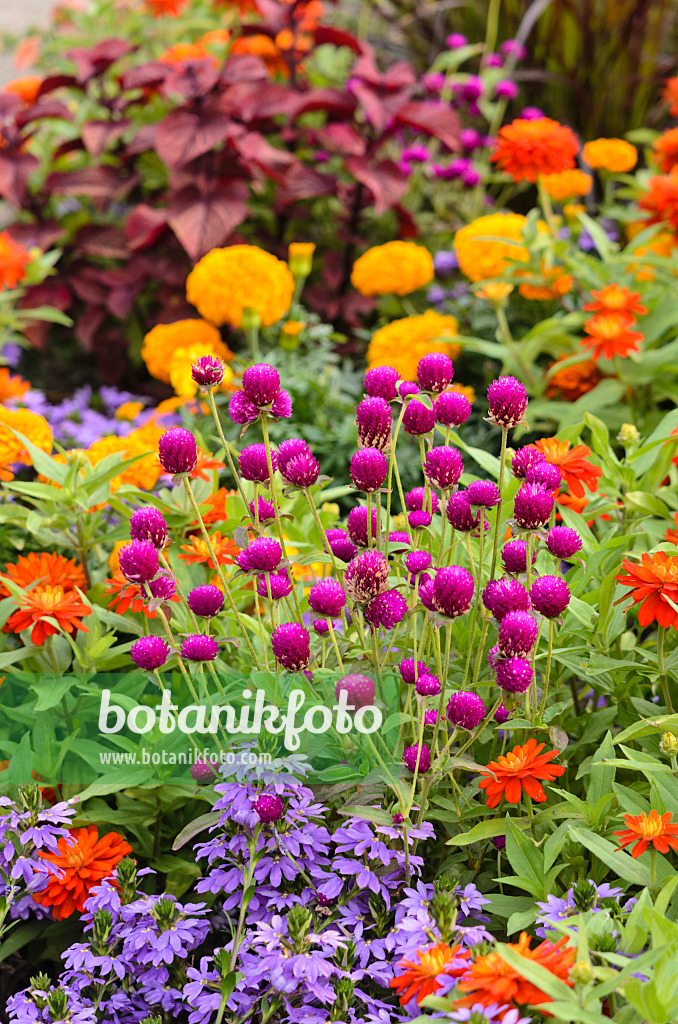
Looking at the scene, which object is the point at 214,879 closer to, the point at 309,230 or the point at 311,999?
the point at 311,999

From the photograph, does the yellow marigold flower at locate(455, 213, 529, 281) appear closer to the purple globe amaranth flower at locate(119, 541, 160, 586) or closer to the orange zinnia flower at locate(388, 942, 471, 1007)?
the purple globe amaranth flower at locate(119, 541, 160, 586)

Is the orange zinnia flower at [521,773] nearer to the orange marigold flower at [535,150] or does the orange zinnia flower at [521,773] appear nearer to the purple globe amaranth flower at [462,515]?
the purple globe amaranth flower at [462,515]

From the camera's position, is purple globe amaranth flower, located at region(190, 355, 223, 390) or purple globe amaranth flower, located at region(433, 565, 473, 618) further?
purple globe amaranth flower, located at region(190, 355, 223, 390)

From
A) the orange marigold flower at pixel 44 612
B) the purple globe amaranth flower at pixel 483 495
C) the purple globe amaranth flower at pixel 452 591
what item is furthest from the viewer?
the orange marigold flower at pixel 44 612

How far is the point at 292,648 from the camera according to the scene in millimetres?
1064

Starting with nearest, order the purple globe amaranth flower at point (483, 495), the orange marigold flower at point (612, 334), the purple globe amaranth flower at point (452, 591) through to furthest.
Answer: the purple globe amaranth flower at point (452, 591) → the purple globe amaranth flower at point (483, 495) → the orange marigold flower at point (612, 334)

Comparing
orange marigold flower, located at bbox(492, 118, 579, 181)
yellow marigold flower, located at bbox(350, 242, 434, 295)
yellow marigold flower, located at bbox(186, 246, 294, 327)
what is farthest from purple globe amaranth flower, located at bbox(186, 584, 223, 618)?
yellow marigold flower, located at bbox(350, 242, 434, 295)

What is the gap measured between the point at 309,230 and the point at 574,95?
1650 millimetres

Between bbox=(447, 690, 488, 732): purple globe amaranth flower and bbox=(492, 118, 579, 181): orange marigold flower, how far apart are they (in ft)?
6.33

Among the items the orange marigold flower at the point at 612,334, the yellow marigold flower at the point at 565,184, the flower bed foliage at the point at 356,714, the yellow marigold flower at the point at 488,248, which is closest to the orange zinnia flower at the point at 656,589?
the flower bed foliage at the point at 356,714

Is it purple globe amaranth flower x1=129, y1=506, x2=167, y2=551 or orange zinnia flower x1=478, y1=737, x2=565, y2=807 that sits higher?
purple globe amaranth flower x1=129, y1=506, x2=167, y2=551

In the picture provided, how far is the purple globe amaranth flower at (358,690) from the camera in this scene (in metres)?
1.14

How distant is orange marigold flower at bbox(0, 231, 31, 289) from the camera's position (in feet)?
9.12

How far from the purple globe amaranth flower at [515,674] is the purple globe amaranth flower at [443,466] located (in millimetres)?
255
